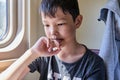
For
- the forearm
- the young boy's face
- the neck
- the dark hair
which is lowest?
the forearm

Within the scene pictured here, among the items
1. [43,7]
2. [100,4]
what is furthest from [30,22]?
[100,4]

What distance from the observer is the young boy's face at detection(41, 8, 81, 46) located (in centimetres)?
92

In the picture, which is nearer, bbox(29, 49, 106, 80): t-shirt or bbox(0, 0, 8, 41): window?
bbox(29, 49, 106, 80): t-shirt

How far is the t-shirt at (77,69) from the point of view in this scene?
927 millimetres

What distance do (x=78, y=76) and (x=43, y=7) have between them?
0.31 metres

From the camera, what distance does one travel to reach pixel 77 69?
95 centimetres

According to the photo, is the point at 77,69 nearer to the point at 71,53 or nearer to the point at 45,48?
the point at 71,53

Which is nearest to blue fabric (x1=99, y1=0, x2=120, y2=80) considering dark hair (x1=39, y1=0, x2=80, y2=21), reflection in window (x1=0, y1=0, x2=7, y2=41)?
dark hair (x1=39, y1=0, x2=80, y2=21)

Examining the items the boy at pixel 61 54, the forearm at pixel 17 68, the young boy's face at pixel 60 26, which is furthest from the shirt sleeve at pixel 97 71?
the forearm at pixel 17 68

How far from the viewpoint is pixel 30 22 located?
1.20 m

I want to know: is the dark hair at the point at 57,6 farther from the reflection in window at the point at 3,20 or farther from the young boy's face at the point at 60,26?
the reflection in window at the point at 3,20

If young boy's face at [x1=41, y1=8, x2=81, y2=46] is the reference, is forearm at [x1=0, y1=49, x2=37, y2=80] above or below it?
below

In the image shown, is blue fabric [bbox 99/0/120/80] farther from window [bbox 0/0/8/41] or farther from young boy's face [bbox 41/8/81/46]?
window [bbox 0/0/8/41]

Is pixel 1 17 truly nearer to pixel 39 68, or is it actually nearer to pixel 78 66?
pixel 39 68
